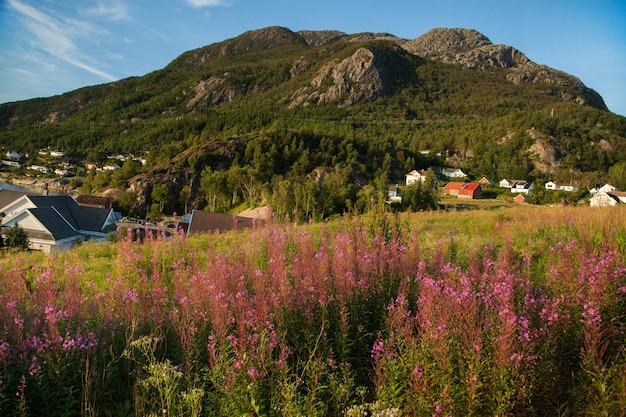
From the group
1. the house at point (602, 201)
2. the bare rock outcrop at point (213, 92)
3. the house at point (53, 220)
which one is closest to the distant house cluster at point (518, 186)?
the house at point (602, 201)

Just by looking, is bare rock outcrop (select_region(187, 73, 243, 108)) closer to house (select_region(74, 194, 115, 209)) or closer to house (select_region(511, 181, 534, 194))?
house (select_region(74, 194, 115, 209))

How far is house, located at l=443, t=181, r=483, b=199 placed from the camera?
72562 mm

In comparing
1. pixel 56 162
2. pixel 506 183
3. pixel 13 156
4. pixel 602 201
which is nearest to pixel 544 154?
pixel 506 183

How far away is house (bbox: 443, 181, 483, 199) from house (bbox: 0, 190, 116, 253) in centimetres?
6061

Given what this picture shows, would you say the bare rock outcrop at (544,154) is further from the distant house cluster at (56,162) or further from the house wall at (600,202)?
the distant house cluster at (56,162)

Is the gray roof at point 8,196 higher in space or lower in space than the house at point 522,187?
lower

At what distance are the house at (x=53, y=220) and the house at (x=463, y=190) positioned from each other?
60.6 metres

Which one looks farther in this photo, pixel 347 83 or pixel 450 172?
pixel 347 83

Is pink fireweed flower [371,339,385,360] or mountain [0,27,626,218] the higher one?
mountain [0,27,626,218]

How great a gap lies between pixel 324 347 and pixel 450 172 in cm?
10503

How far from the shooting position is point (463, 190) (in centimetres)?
7419

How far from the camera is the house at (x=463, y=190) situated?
72562 millimetres

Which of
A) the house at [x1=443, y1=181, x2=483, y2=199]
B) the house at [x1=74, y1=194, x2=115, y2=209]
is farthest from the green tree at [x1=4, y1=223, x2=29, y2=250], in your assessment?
the house at [x1=443, y1=181, x2=483, y2=199]

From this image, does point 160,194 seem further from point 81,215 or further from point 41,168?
point 41,168
